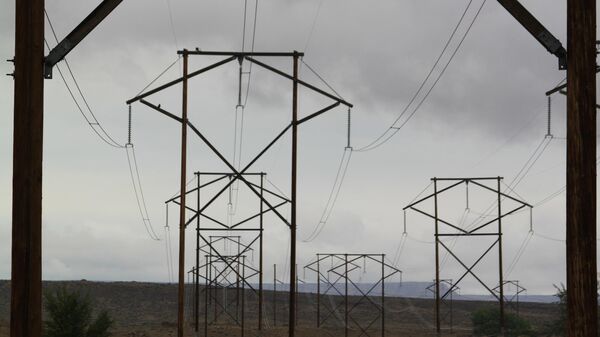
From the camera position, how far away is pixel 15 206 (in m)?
12.9

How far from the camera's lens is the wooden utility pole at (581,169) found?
1278 cm

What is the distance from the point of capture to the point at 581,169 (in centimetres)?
1298

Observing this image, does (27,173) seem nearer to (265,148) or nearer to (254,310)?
(265,148)

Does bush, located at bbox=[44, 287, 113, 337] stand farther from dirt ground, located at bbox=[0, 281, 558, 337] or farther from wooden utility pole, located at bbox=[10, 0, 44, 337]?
dirt ground, located at bbox=[0, 281, 558, 337]

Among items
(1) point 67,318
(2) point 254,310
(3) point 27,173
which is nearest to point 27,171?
(3) point 27,173

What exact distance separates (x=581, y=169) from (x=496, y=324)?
6669cm

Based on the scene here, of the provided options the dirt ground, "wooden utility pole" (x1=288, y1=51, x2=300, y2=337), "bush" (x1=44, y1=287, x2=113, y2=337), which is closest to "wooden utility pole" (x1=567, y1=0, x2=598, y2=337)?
"wooden utility pole" (x1=288, y1=51, x2=300, y2=337)

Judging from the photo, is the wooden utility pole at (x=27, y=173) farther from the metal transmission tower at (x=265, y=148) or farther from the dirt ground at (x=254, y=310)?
the dirt ground at (x=254, y=310)

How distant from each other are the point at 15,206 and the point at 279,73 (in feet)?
48.7

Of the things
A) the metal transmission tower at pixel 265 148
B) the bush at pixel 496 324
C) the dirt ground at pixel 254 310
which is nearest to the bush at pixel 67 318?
the metal transmission tower at pixel 265 148

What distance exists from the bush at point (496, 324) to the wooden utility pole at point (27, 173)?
61.3 metres

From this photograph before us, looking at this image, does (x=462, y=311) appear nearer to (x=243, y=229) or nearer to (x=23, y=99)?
(x=243, y=229)

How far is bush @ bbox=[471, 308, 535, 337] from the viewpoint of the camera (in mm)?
73562

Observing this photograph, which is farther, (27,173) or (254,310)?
(254,310)
